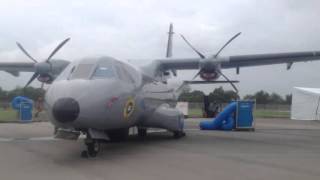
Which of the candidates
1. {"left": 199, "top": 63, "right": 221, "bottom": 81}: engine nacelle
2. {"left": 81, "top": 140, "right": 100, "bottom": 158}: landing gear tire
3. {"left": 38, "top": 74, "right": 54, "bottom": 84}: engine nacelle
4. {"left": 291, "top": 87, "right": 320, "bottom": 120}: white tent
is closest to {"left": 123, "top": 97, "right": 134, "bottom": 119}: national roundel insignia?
{"left": 81, "top": 140, "right": 100, "bottom": 158}: landing gear tire

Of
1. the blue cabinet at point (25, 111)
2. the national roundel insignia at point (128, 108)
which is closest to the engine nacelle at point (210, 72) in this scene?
the national roundel insignia at point (128, 108)

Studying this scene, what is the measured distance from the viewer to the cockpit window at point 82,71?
11.1 meters

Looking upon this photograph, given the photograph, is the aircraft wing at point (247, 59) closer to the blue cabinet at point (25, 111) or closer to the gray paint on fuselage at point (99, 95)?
the gray paint on fuselage at point (99, 95)

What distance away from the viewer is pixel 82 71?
11.3 m

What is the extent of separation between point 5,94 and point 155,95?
86378 millimetres

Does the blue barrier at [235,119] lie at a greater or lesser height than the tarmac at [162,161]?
greater

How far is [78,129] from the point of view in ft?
34.2

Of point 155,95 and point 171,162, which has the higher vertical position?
point 155,95

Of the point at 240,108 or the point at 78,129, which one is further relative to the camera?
the point at 240,108

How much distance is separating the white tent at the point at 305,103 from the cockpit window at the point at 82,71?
28.6 metres

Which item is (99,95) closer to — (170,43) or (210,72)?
(210,72)

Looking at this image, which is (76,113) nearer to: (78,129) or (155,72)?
(78,129)

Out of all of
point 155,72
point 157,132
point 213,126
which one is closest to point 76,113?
point 155,72

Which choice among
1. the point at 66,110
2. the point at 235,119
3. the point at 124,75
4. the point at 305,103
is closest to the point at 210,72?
the point at 235,119
